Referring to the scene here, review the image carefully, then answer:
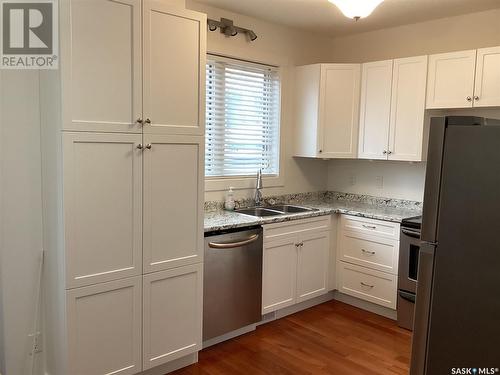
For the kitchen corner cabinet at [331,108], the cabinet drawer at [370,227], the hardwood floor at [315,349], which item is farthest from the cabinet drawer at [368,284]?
the kitchen corner cabinet at [331,108]

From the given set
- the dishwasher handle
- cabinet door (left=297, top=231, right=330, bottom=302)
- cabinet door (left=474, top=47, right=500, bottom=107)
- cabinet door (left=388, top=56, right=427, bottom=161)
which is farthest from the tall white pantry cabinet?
cabinet door (left=474, top=47, right=500, bottom=107)

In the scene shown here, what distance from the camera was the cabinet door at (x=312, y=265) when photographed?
367 cm

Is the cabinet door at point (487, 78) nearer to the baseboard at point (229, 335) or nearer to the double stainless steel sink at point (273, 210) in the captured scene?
the double stainless steel sink at point (273, 210)

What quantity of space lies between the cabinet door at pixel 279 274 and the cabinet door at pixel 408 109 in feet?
3.98

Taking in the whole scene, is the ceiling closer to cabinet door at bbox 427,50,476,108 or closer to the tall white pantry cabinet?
cabinet door at bbox 427,50,476,108

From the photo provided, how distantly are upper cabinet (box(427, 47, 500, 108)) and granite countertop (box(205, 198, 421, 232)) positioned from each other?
959 millimetres

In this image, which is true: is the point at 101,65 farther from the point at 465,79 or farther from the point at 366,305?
the point at 366,305

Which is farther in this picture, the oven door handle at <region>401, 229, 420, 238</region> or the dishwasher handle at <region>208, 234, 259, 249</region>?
the oven door handle at <region>401, 229, 420, 238</region>

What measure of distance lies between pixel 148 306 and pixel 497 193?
6.42ft

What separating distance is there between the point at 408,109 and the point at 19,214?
301 cm

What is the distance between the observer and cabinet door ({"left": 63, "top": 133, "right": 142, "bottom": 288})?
2184 mm

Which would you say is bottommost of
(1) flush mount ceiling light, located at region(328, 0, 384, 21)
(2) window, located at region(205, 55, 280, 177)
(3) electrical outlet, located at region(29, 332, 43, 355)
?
(3) electrical outlet, located at region(29, 332, 43, 355)

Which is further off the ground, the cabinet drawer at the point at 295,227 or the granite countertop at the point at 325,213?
the granite countertop at the point at 325,213

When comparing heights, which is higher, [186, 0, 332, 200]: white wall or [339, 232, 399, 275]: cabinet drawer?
[186, 0, 332, 200]: white wall
